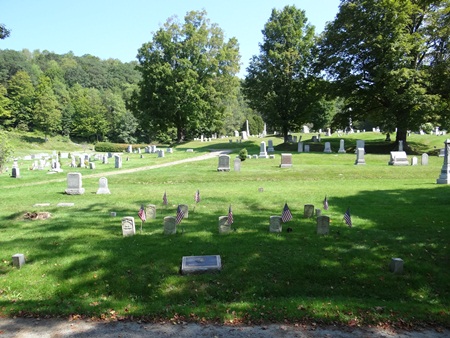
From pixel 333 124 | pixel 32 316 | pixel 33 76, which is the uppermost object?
pixel 33 76

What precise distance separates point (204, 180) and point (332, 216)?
10662 millimetres

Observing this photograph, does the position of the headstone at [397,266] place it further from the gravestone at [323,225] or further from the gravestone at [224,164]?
the gravestone at [224,164]

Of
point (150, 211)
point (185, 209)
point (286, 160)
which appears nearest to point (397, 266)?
point (185, 209)

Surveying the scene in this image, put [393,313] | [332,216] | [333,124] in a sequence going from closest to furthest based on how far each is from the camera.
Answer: [393,313] < [332,216] < [333,124]

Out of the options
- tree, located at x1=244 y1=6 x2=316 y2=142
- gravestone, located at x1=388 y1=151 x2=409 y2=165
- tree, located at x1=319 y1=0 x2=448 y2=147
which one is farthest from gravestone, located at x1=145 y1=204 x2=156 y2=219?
tree, located at x1=244 y1=6 x2=316 y2=142

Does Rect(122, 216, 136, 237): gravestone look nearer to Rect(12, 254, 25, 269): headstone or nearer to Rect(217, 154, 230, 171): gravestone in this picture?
Rect(12, 254, 25, 269): headstone

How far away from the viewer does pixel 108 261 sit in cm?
846

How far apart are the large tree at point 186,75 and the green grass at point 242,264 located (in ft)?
118

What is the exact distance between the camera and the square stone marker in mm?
7820

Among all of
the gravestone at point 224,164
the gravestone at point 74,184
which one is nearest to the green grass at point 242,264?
the gravestone at point 74,184

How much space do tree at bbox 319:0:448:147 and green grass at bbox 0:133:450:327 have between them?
65.3ft

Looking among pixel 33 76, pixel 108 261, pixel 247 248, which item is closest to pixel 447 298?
pixel 247 248

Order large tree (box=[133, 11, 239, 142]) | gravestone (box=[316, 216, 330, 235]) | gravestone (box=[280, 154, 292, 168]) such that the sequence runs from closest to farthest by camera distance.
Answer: gravestone (box=[316, 216, 330, 235]), gravestone (box=[280, 154, 292, 168]), large tree (box=[133, 11, 239, 142])

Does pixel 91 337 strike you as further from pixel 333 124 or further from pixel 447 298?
pixel 333 124
